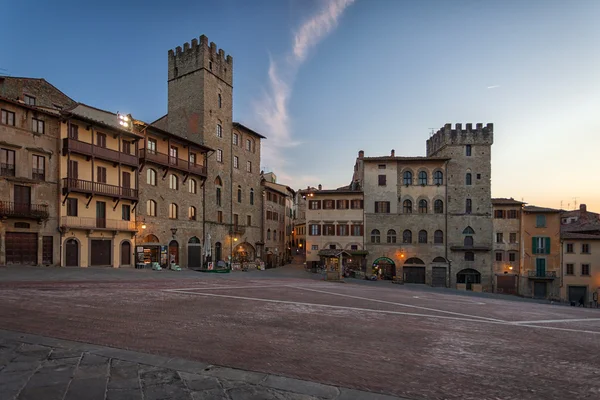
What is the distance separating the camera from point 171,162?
1479 inches

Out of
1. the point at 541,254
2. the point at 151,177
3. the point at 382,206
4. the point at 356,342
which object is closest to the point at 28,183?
the point at 151,177

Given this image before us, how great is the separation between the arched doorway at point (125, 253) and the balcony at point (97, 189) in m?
4.26

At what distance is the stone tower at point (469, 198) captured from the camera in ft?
145

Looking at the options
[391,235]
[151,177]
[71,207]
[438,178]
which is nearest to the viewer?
[71,207]

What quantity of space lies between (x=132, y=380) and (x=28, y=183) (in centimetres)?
2825

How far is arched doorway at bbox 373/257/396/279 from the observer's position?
4418 centimetres

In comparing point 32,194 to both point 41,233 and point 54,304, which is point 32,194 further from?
point 54,304

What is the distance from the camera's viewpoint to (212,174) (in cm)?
4347

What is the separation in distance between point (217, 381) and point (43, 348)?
336cm

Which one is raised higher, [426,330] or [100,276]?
[426,330]

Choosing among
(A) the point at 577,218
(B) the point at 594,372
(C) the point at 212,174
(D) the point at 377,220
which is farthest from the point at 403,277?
(B) the point at 594,372

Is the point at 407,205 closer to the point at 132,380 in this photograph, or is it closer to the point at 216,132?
the point at 216,132

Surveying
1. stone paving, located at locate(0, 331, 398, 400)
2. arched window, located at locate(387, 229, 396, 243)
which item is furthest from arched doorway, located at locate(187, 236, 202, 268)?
stone paving, located at locate(0, 331, 398, 400)

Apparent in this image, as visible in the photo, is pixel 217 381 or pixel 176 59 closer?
pixel 217 381
